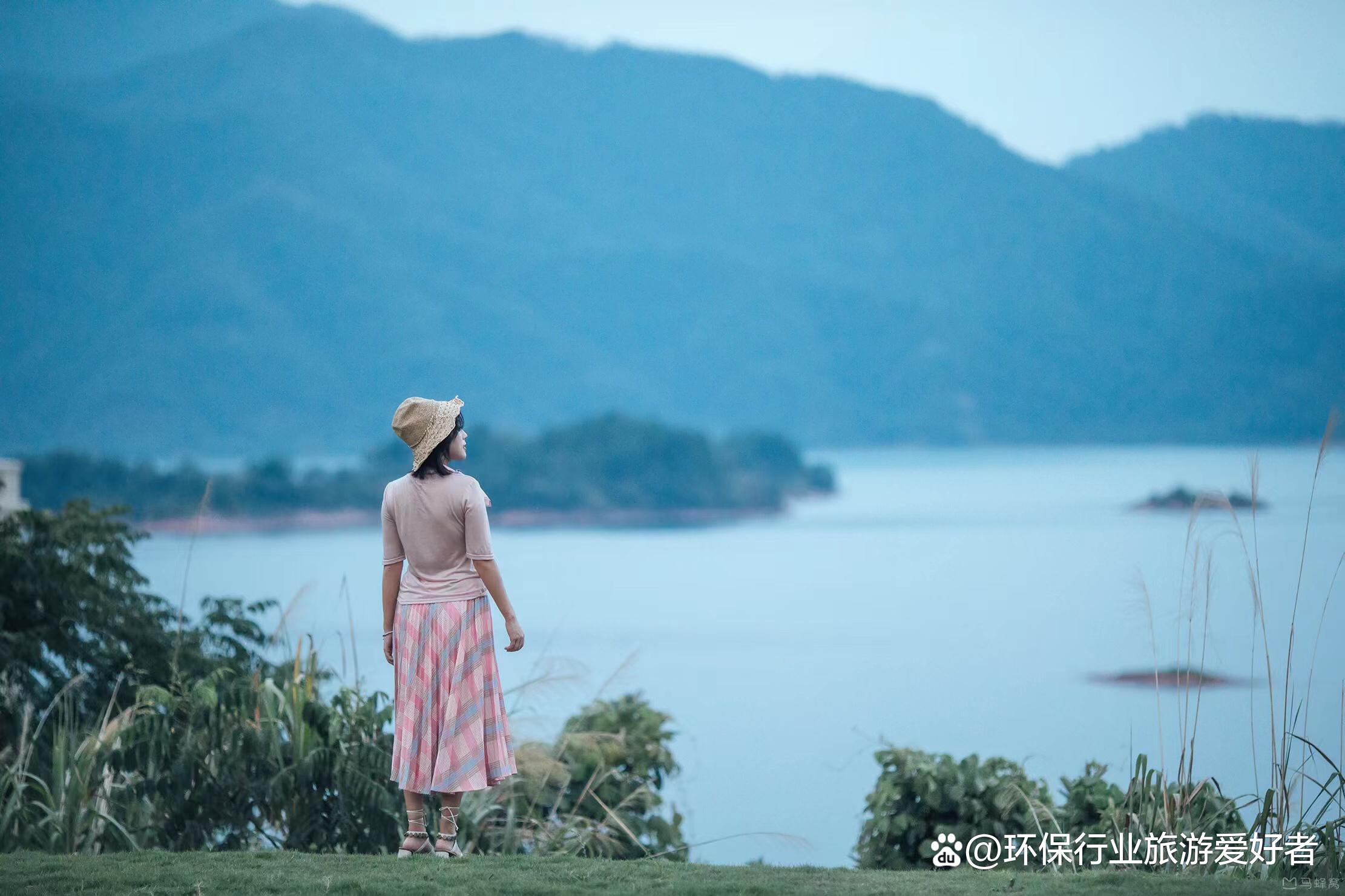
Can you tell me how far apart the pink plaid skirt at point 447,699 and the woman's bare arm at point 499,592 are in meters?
0.10

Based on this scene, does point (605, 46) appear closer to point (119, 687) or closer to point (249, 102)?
point (249, 102)

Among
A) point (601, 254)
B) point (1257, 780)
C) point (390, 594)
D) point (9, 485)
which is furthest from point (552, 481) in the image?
point (390, 594)

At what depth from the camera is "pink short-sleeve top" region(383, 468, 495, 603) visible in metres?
4.14

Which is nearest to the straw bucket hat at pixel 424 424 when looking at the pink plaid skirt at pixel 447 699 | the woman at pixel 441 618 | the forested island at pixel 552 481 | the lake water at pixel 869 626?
the woman at pixel 441 618

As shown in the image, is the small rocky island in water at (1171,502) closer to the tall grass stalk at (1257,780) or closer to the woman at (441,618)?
the tall grass stalk at (1257,780)

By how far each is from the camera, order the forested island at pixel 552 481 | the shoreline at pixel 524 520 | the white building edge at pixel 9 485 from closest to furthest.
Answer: the white building edge at pixel 9 485
the shoreline at pixel 524 520
the forested island at pixel 552 481

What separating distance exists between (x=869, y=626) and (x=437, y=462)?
129 feet

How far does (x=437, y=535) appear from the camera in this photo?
4172 mm

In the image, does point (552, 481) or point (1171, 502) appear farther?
point (1171, 502)

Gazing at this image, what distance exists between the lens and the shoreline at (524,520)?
56.6 metres

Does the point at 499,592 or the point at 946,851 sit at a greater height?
the point at 499,592

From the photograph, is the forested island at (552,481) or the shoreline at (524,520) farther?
the forested island at (552,481)

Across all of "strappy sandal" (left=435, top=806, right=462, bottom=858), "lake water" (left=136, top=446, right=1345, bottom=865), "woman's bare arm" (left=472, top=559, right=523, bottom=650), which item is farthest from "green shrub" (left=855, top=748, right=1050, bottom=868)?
"woman's bare arm" (left=472, top=559, right=523, bottom=650)

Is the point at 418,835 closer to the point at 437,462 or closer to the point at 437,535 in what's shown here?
the point at 437,535
